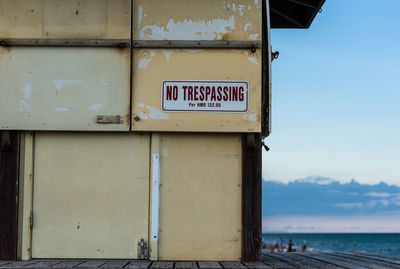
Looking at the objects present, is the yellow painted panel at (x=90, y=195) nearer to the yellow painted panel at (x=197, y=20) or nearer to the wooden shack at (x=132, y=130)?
the wooden shack at (x=132, y=130)

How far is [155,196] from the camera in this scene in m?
6.10

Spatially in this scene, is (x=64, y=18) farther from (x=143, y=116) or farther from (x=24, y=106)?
(x=143, y=116)

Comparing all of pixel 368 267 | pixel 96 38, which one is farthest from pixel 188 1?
pixel 368 267

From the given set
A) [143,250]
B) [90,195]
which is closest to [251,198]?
[143,250]

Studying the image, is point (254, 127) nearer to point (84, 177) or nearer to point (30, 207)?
point (84, 177)

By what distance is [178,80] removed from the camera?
20.3 feet

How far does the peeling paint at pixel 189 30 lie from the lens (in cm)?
625

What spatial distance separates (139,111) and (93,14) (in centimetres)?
148

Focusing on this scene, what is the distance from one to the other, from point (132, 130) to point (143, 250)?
1.56m

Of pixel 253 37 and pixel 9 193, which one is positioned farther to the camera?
pixel 253 37

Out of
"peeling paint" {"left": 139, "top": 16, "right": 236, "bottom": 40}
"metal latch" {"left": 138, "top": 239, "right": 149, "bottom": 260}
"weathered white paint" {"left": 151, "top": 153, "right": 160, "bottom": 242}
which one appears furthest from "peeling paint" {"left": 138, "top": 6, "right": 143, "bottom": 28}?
"metal latch" {"left": 138, "top": 239, "right": 149, "bottom": 260}

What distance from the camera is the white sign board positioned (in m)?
6.15

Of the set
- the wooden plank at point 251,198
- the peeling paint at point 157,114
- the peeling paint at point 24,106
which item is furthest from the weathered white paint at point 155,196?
the peeling paint at point 24,106

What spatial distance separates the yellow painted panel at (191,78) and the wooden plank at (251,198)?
0.78 ft
